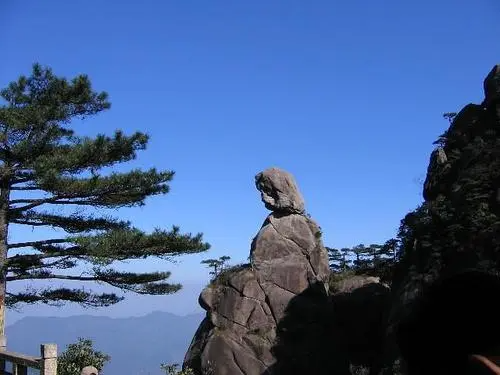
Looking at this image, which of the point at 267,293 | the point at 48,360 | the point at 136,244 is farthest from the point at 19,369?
the point at 267,293

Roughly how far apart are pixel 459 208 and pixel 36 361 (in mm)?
9952

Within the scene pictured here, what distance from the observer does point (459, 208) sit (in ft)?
42.3

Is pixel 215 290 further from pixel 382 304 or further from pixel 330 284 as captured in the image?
pixel 382 304

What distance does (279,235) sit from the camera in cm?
1925

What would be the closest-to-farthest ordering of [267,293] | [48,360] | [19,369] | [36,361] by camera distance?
[48,360], [36,361], [19,369], [267,293]

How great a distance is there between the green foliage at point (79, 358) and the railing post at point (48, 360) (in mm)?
2837

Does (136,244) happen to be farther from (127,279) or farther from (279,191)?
(279,191)

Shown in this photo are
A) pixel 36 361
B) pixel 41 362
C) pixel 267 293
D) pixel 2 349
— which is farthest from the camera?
pixel 267 293

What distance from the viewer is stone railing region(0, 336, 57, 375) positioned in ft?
23.2

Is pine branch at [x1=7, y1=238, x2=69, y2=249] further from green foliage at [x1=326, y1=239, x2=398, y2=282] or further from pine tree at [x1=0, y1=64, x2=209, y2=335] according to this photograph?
green foliage at [x1=326, y1=239, x2=398, y2=282]

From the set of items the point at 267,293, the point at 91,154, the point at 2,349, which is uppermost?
the point at 91,154

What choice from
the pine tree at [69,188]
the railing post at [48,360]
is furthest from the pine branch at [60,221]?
the railing post at [48,360]

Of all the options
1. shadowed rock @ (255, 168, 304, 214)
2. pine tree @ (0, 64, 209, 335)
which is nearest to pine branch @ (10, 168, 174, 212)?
pine tree @ (0, 64, 209, 335)

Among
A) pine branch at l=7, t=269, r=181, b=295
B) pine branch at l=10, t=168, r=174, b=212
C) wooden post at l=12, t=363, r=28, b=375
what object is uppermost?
pine branch at l=10, t=168, r=174, b=212
